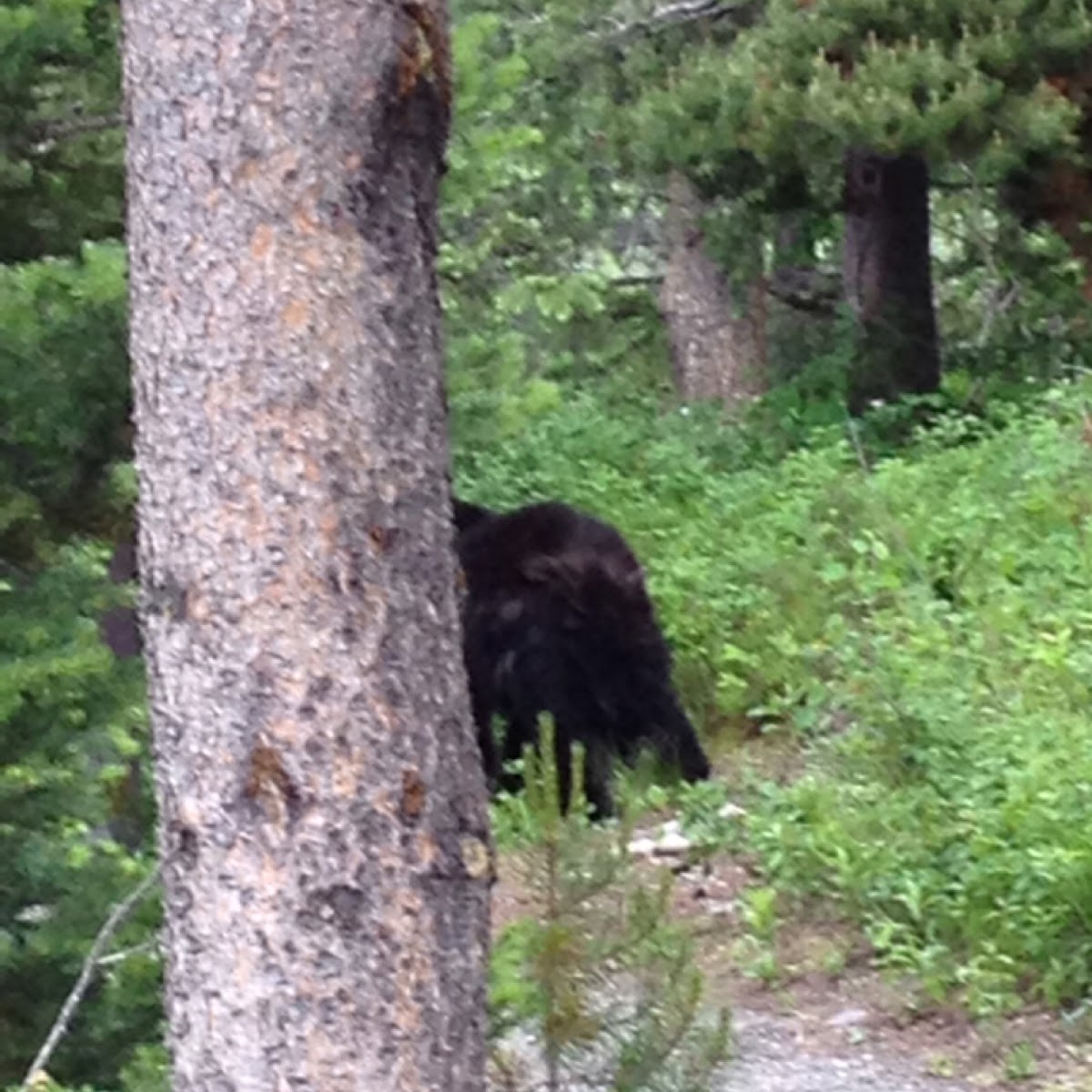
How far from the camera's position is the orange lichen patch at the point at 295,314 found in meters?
3.12

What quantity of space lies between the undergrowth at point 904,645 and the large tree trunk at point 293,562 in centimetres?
291

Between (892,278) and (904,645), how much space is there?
612 centimetres

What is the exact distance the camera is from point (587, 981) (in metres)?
4.31

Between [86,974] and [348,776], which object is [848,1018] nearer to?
[86,974]

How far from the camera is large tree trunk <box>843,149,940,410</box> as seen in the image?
44.3ft

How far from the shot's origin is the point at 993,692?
729 centimetres

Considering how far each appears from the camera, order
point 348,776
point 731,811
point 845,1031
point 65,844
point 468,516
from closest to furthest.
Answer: point 348,776 < point 65,844 < point 845,1031 < point 731,811 < point 468,516

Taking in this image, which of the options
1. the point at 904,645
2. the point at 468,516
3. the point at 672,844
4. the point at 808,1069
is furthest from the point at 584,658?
the point at 808,1069

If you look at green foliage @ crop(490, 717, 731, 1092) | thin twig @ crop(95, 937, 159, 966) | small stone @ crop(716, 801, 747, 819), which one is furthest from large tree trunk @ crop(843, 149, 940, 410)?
thin twig @ crop(95, 937, 159, 966)

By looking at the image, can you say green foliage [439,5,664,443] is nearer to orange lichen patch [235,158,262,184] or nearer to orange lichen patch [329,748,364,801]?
orange lichen patch [235,158,262,184]

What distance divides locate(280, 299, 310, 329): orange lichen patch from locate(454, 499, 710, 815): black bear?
4838 mm

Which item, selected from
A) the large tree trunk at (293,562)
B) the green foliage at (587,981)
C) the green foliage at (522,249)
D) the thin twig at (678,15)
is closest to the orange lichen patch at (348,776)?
the large tree trunk at (293,562)

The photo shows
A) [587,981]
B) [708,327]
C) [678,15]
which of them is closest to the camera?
[587,981]

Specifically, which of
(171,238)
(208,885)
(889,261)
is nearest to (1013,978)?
(208,885)
